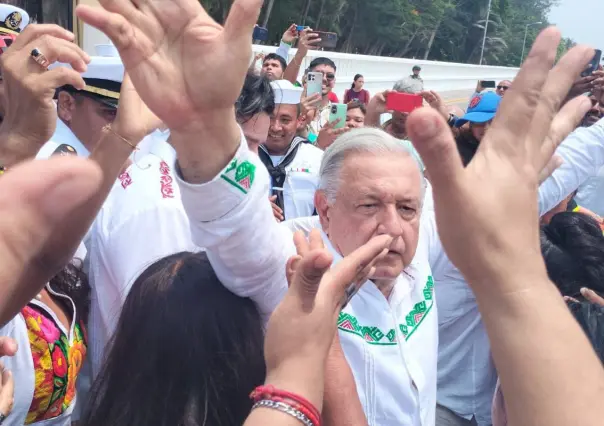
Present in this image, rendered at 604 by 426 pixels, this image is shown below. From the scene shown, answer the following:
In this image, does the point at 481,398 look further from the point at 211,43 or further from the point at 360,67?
the point at 360,67

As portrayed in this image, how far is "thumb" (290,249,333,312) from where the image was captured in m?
0.96

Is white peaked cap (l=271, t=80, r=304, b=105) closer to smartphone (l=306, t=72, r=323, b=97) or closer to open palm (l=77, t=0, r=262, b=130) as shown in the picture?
smartphone (l=306, t=72, r=323, b=97)

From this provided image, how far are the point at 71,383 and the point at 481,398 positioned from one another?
1.44 metres

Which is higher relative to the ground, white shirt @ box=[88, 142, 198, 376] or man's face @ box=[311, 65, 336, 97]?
white shirt @ box=[88, 142, 198, 376]

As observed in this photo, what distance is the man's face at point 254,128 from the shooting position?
2.69 m

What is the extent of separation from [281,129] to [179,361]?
8.18 ft

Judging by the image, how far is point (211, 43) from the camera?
1243 millimetres

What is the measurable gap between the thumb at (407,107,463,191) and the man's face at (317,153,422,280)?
0.88 meters

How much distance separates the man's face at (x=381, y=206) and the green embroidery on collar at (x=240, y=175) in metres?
0.49

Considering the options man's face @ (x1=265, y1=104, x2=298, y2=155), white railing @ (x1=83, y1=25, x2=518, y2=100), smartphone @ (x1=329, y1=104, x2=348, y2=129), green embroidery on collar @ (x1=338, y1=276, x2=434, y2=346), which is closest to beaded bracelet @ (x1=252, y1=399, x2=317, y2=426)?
green embroidery on collar @ (x1=338, y1=276, x2=434, y2=346)

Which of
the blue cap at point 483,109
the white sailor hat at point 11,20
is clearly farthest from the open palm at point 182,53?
the blue cap at point 483,109

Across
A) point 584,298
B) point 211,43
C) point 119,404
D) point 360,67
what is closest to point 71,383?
point 119,404

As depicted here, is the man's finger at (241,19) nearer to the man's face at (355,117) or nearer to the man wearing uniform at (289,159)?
the man wearing uniform at (289,159)

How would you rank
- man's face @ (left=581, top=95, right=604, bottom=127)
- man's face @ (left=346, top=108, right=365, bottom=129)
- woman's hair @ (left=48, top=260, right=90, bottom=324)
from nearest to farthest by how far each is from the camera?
1. woman's hair @ (left=48, top=260, right=90, bottom=324)
2. man's face @ (left=581, top=95, right=604, bottom=127)
3. man's face @ (left=346, top=108, right=365, bottom=129)
